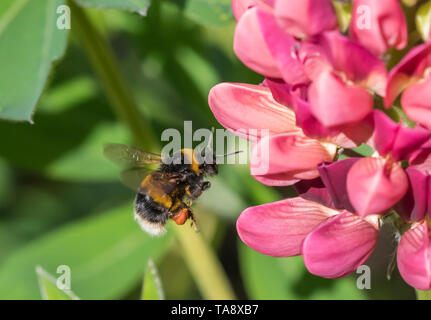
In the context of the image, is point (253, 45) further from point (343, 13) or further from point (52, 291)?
point (52, 291)

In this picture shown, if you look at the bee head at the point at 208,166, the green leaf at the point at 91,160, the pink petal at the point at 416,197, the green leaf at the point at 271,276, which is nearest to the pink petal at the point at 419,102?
the pink petal at the point at 416,197

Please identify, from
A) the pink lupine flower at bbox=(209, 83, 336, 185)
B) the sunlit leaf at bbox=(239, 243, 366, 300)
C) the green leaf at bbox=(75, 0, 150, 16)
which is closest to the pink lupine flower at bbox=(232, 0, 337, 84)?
the pink lupine flower at bbox=(209, 83, 336, 185)

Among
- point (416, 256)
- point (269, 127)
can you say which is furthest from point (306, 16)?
point (416, 256)

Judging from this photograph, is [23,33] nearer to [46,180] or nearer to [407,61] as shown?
[407,61]

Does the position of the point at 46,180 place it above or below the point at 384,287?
above

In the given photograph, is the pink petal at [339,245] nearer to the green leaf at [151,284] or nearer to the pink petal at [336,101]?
the pink petal at [336,101]
